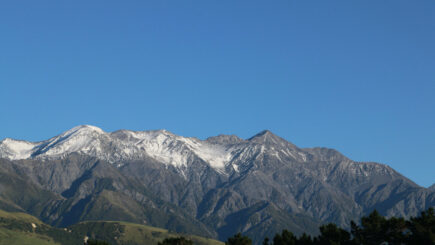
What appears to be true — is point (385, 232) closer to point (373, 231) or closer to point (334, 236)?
point (373, 231)

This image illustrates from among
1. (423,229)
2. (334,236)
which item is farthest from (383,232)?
(334,236)

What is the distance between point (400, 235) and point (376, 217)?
935cm

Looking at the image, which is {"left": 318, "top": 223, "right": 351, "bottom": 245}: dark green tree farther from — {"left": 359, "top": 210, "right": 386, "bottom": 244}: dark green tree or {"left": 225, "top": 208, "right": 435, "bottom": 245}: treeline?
{"left": 359, "top": 210, "right": 386, "bottom": 244}: dark green tree

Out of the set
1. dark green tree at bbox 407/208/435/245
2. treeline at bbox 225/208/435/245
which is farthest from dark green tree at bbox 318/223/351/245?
dark green tree at bbox 407/208/435/245

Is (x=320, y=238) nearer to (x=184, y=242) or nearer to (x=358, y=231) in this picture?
(x=358, y=231)

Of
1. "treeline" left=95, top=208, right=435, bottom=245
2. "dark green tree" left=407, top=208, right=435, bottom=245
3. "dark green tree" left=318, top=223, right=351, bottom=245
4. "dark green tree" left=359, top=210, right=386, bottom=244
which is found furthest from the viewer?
"dark green tree" left=318, top=223, right=351, bottom=245

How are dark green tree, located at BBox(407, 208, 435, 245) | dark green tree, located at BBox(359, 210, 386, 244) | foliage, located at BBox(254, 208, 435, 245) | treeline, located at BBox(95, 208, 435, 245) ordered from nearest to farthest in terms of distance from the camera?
1. dark green tree, located at BBox(407, 208, 435, 245)
2. treeline, located at BBox(95, 208, 435, 245)
3. foliage, located at BBox(254, 208, 435, 245)
4. dark green tree, located at BBox(359, 210, 386, 244)

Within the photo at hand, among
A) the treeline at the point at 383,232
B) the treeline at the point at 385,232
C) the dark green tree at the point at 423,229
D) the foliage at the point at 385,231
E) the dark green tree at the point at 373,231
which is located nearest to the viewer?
the dark green tree at the point at 423,229

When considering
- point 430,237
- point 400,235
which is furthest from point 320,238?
point 430,237

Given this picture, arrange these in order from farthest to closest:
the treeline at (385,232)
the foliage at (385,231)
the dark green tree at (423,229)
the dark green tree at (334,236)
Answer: the dark green tree at (334,236) < the foliage at (385,231) < the treeline at (385,232) < the dark green tree at (423,229)

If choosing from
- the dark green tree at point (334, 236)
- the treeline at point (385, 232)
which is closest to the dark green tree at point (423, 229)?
the treeline at point (385, 232)

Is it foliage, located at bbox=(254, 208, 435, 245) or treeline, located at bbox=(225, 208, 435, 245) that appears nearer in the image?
treeline, located at bbox=(225, 208, 435, 245)

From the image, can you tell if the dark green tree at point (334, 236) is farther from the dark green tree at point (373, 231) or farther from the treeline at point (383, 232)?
the dark green tree at point (373, 231)

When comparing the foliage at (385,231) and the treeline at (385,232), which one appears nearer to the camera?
the treeline at (385,232)
